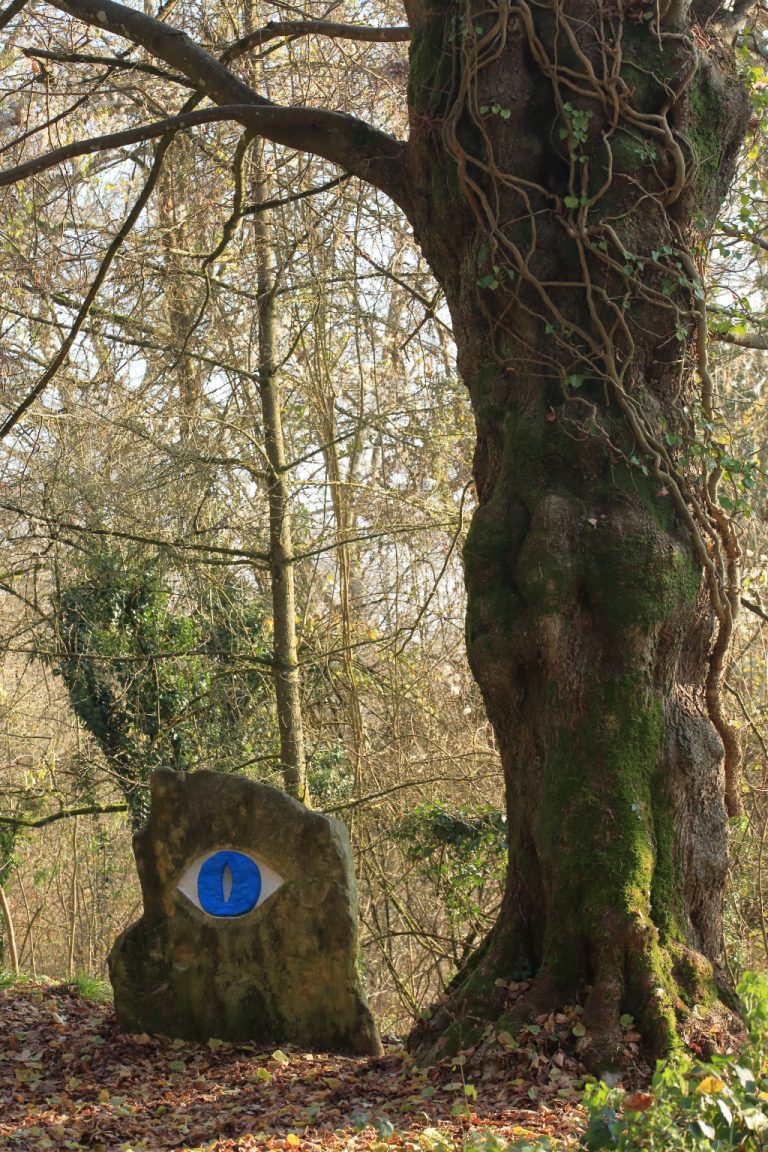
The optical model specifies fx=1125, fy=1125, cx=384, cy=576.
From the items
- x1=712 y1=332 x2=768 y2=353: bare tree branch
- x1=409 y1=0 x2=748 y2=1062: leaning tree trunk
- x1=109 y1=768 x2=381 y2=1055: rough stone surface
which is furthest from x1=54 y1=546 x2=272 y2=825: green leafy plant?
x1=409 y1=0 x2=748 y2=1062: leaning tree trunk

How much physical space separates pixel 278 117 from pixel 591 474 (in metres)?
2.19

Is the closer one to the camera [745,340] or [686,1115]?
[686,1115]

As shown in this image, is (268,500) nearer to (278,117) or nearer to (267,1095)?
(278,117)

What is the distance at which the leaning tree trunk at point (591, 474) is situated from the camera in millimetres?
3916

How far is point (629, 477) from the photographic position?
13.6 ft

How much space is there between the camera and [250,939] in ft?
16.8

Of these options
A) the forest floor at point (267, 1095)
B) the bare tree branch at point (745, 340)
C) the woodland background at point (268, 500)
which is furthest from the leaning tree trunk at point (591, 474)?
the woodland background at point (268, 500)

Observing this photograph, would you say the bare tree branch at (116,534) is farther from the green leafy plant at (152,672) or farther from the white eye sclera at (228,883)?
the white eye sclera at (228,883)

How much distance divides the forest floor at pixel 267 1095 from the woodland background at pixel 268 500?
3.19m

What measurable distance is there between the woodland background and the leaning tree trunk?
2779mm

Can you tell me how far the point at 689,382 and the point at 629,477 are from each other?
23.4 inches

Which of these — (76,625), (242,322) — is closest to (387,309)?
(242,322)

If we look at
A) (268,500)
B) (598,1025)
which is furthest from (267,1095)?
(268,500)

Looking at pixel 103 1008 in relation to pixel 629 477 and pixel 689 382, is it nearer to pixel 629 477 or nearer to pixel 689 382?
pixel 629 477
